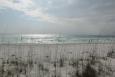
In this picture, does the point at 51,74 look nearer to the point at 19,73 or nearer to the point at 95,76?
the point at 19,73

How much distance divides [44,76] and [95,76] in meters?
1.63

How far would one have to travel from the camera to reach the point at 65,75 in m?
4.30

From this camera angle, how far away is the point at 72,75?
4.24 m

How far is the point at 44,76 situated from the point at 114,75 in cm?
232

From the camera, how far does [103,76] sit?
13.4 ft

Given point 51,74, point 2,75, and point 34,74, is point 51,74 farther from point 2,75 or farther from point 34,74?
point 2,75

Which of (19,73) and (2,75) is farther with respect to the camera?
(19,73)

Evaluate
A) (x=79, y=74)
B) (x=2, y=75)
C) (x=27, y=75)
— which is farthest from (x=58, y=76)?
(x=2, y=75)

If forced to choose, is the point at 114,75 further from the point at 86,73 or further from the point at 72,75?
the point at 72,75

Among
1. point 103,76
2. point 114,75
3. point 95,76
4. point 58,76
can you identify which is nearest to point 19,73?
point 58,76

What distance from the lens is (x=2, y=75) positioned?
405cm

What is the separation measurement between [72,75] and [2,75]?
2.27 m

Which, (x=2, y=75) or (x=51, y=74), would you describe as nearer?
(x=2, y=75)

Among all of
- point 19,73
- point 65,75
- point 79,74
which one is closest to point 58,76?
point 65,75
